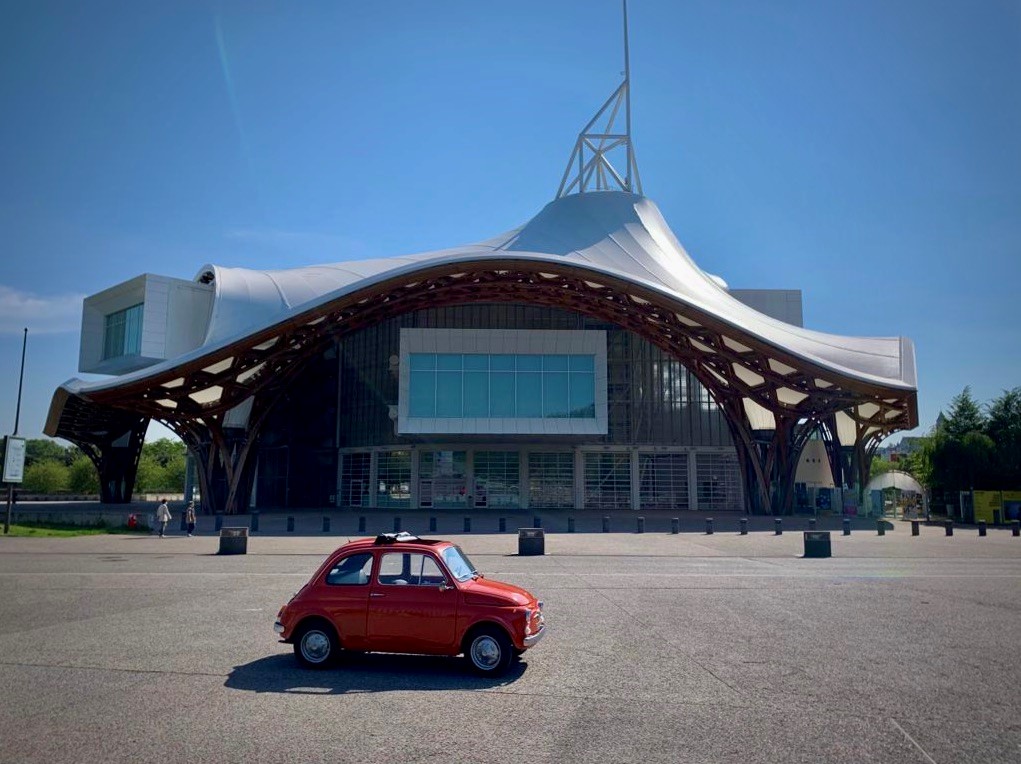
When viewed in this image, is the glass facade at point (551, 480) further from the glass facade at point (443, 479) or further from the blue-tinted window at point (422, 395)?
the blue-tinted window at point (422, 395)

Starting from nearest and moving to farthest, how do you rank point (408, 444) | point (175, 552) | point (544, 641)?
1. point (544, 641)
2. point (175, 552)
3. point (408, 444)

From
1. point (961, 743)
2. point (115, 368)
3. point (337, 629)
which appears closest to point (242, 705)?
point (337, 629)

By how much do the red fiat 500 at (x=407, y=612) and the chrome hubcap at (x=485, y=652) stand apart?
0.01m

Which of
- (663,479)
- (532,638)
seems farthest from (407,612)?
(663,479)

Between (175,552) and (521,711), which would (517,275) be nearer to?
(175,552)

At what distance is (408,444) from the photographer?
195 feet

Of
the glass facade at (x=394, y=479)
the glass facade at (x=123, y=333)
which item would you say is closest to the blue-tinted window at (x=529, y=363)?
the glass facade at (x=394, y=479)

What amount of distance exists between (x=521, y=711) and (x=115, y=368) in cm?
6310

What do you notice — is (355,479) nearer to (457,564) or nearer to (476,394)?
(476,394)

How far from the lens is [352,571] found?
10.4m

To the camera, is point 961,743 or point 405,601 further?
point 405,601

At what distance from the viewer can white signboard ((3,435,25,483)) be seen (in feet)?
110

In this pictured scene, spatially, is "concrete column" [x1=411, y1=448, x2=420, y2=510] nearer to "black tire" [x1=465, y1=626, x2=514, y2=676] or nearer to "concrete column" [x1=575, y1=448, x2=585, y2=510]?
"concrete column" [x1=575, y1=448, x2=585, y2=510]

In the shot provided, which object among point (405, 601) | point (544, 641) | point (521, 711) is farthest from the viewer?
point (544, 641)
